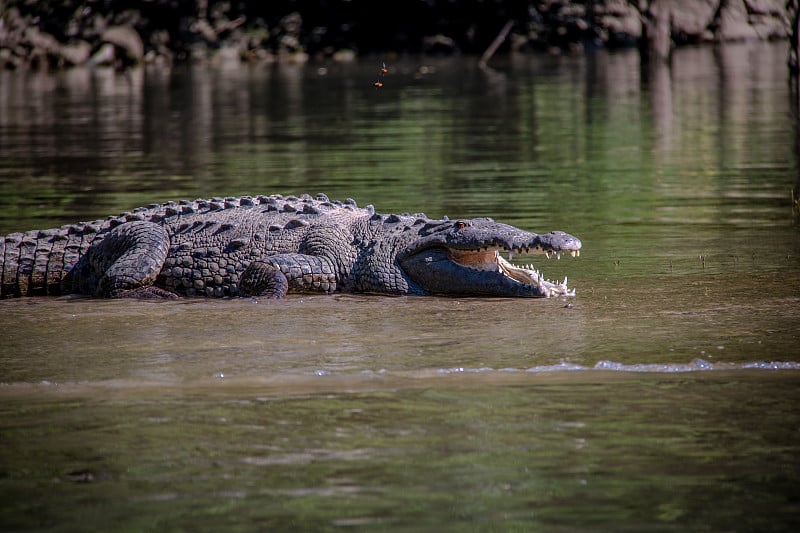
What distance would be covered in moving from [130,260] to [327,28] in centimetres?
3905

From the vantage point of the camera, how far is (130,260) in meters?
8.05

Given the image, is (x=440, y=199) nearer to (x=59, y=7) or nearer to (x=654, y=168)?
(x=654, y=168)

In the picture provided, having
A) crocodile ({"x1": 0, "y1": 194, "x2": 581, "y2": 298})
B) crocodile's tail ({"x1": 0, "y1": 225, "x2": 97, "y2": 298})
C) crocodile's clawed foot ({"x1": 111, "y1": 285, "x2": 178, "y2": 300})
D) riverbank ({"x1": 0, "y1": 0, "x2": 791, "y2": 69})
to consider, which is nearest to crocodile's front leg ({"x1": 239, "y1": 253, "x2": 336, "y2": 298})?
crocodile ({"x1": 0, "y1": 194, "x2": 581, "y2": 298})

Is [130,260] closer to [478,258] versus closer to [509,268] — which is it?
[478,258]

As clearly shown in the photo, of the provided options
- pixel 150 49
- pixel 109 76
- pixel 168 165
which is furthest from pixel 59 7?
pixel 168 165

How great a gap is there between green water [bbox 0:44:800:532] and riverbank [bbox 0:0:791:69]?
29.9 meters

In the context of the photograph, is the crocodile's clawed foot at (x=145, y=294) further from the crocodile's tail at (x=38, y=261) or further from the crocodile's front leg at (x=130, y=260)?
the crocodile's tail at (x=38, y=261)

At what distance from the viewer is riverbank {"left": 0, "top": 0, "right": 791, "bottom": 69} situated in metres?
41.8

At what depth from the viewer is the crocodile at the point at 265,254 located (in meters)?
7.89

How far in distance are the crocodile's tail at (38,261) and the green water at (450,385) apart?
30 centimetres

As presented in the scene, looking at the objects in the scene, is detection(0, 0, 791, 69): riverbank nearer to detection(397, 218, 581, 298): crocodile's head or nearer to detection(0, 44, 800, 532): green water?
detection(0, 44, 800, 532): green water

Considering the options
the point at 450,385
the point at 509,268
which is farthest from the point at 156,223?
the point at 450,385

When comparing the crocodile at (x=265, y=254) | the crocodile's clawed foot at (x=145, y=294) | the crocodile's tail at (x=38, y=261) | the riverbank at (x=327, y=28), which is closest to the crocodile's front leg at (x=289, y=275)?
the crocodile at (x=265, y=254)

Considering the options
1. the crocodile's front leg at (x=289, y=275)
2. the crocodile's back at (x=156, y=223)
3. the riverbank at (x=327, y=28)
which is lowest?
the crocodile's front leg at (x=289, y=275)
